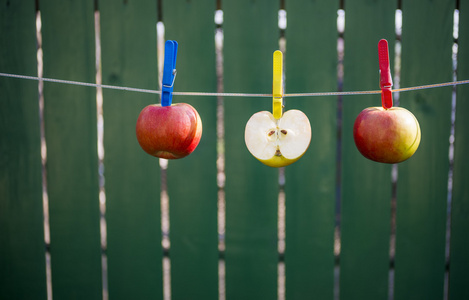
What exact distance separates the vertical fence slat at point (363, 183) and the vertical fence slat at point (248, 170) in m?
0.25

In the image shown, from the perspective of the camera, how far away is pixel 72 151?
4.30 ft

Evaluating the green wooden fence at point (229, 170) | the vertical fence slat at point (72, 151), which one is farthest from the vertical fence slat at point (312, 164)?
the vertical fence slat at point (72, 151)

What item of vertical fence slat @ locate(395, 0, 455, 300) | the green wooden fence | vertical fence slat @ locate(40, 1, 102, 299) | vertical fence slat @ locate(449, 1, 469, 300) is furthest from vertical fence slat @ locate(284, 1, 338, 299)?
vertical fence slat @ locate(40, 1, 102, 299)

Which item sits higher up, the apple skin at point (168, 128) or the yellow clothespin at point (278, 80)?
the yellow clothespin at point (278, 80)

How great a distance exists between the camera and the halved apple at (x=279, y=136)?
799 millimetres

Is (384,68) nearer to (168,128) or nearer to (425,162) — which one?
(168,128)

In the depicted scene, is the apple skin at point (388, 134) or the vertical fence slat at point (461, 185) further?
the vertical fence slat at point (461, 185)

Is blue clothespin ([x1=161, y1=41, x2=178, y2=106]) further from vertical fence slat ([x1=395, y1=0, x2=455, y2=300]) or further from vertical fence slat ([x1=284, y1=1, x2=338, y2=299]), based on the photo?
vertical fence slat ([x1=395, y1=0, x2=455, y2=300])

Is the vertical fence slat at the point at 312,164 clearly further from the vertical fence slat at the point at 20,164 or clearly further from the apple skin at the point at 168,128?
the vertical fence slat at the point at 20,164

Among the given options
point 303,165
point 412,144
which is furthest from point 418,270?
point 412,144

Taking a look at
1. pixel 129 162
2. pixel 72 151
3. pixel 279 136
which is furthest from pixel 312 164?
pixel 72 151

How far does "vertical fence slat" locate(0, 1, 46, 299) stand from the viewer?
1280 millimetres

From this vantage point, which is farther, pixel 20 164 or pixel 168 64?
pixel 20 164

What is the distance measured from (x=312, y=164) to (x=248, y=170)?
22 centimetres
